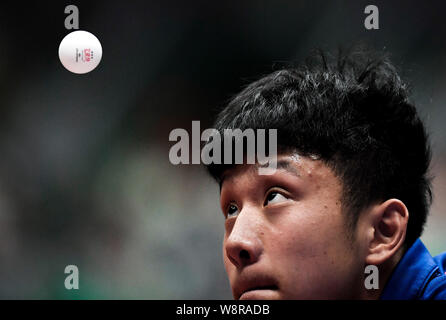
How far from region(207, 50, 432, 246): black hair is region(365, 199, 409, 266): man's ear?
0.11 ft

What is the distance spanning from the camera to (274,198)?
1.42 metres

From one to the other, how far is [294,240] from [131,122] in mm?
2086

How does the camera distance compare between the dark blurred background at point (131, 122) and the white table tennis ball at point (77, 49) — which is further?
the dark blurred background at point (131, 122)

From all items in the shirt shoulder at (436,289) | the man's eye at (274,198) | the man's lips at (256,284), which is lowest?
the shirt shoulder at (436,289)

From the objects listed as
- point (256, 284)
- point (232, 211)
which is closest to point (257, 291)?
point (256, 284)

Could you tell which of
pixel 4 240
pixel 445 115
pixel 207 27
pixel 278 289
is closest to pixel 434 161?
pixel 445 115

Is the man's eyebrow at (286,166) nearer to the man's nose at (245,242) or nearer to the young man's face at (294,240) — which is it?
the young man's face at (294,240)

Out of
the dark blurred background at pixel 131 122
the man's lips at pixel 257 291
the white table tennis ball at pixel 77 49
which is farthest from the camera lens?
the dark blurred background at pixel 131 122

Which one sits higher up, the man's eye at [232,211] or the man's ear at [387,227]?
the man's eye at [232,211]

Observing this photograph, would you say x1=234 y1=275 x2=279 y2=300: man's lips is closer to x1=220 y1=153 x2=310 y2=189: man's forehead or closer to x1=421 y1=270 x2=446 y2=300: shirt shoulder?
x1=220 y1=153 x2=310 y2=189: man's forehead

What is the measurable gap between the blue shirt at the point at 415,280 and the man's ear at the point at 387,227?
2.2 inches

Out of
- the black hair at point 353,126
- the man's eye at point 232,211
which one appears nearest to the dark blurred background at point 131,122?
the black hair at point 353,126

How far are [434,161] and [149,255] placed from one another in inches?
57.9

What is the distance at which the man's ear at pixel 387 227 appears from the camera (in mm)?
1436
